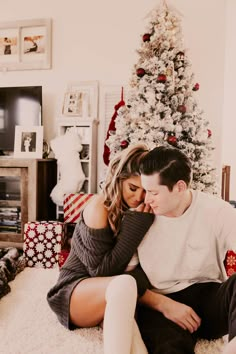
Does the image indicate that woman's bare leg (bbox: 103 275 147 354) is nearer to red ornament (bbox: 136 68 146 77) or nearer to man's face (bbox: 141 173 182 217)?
man's face (bbox: 141 173 182 217)

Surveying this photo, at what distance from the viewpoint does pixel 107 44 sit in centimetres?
344

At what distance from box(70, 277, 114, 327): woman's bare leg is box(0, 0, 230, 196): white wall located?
2415 millimetres

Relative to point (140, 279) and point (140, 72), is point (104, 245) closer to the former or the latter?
point (140, 279)

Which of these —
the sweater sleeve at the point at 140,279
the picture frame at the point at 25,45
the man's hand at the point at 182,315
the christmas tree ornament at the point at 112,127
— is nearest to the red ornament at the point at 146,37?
the christmas tree ornament at the point at 112,127

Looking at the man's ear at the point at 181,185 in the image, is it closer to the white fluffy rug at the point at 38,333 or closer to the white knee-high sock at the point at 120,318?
the white knee-high sock at the point at 120,318

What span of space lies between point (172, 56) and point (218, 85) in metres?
0.78

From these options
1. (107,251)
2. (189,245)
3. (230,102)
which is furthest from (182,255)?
(230,102)

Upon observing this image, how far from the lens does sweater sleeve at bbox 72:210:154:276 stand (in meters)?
1.30

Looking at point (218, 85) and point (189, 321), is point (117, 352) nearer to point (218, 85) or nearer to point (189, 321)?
point (189, 321)

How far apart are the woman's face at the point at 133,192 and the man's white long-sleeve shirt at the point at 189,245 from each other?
145mm

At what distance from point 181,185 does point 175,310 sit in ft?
1.55

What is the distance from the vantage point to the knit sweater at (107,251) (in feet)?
4.25

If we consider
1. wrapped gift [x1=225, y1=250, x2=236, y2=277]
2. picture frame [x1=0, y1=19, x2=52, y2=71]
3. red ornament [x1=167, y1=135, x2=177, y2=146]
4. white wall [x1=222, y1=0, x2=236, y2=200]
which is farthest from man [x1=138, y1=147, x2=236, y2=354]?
white wall [x1=222, y1=0, x2=236, y2=200]

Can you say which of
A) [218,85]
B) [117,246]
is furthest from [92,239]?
[218,85]
